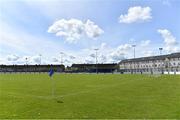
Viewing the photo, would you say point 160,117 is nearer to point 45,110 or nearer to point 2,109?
point 45,110

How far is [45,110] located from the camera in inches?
607

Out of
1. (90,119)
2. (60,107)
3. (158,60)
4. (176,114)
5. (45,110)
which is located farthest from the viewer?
(158,60)

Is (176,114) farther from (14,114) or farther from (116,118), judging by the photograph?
(14,114)

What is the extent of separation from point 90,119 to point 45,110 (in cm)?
339

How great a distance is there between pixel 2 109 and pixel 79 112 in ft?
13.8

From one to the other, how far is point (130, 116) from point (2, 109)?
22.1ft

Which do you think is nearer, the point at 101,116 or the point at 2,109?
the point at 101,116

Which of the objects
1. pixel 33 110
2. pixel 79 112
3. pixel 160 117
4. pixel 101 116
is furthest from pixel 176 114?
pixel 33 110

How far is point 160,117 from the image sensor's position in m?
13.3

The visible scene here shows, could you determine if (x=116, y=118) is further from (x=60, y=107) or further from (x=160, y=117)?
(x=60, y=107)

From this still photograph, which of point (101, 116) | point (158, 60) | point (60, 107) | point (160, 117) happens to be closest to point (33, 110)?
point (60, 107)

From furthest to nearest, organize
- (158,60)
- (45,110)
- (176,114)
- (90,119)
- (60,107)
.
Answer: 1. (158,60)
2. (60,107)
3. (45,110)
4. (176,114)
5. (90,119)

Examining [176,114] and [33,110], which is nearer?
[176,114]

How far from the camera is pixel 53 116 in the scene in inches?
540
